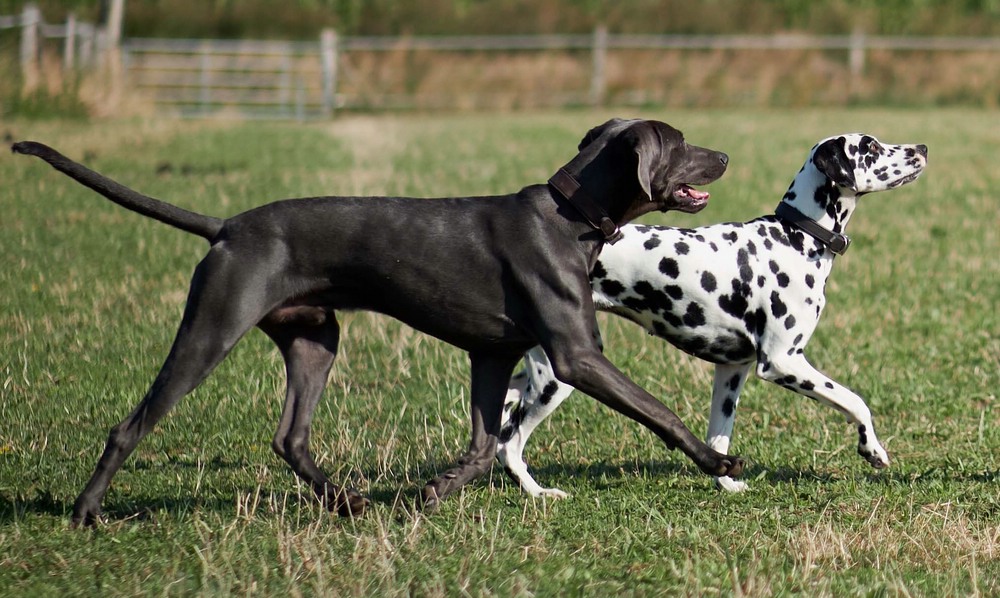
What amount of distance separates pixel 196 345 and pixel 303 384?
0.73m

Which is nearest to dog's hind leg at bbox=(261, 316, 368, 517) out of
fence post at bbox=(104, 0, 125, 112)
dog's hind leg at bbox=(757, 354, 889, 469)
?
dog's hind leg at bbox=(757, 354, 889, 469)

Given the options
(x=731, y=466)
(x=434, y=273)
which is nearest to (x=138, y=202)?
(x=434, y=273)

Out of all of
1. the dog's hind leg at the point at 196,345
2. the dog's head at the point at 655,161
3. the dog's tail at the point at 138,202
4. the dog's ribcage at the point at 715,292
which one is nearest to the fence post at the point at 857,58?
the dog's ribcage at the point at 715,292

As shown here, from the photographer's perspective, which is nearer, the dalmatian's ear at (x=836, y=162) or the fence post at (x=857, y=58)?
the dalmatian's ear at (x=836, y=162)

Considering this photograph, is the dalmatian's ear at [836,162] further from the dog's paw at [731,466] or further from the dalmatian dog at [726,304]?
the dog's paw at [731,466]

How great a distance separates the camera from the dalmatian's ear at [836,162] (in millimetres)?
6898

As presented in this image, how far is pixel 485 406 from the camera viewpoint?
6211 millimetres

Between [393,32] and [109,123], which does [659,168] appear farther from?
[393,32]

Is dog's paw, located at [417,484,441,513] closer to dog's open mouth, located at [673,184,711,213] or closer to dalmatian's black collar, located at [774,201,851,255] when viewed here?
dog's open mouth, located at [673,184,711,213]

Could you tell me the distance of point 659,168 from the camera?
19.8ft

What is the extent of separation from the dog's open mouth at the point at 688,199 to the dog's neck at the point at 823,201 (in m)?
0.93

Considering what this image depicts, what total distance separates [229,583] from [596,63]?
33.1 meters

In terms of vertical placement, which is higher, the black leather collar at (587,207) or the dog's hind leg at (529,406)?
the black leather collar at (587,207)

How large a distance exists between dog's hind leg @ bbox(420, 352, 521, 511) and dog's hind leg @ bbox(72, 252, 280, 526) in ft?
3.53
